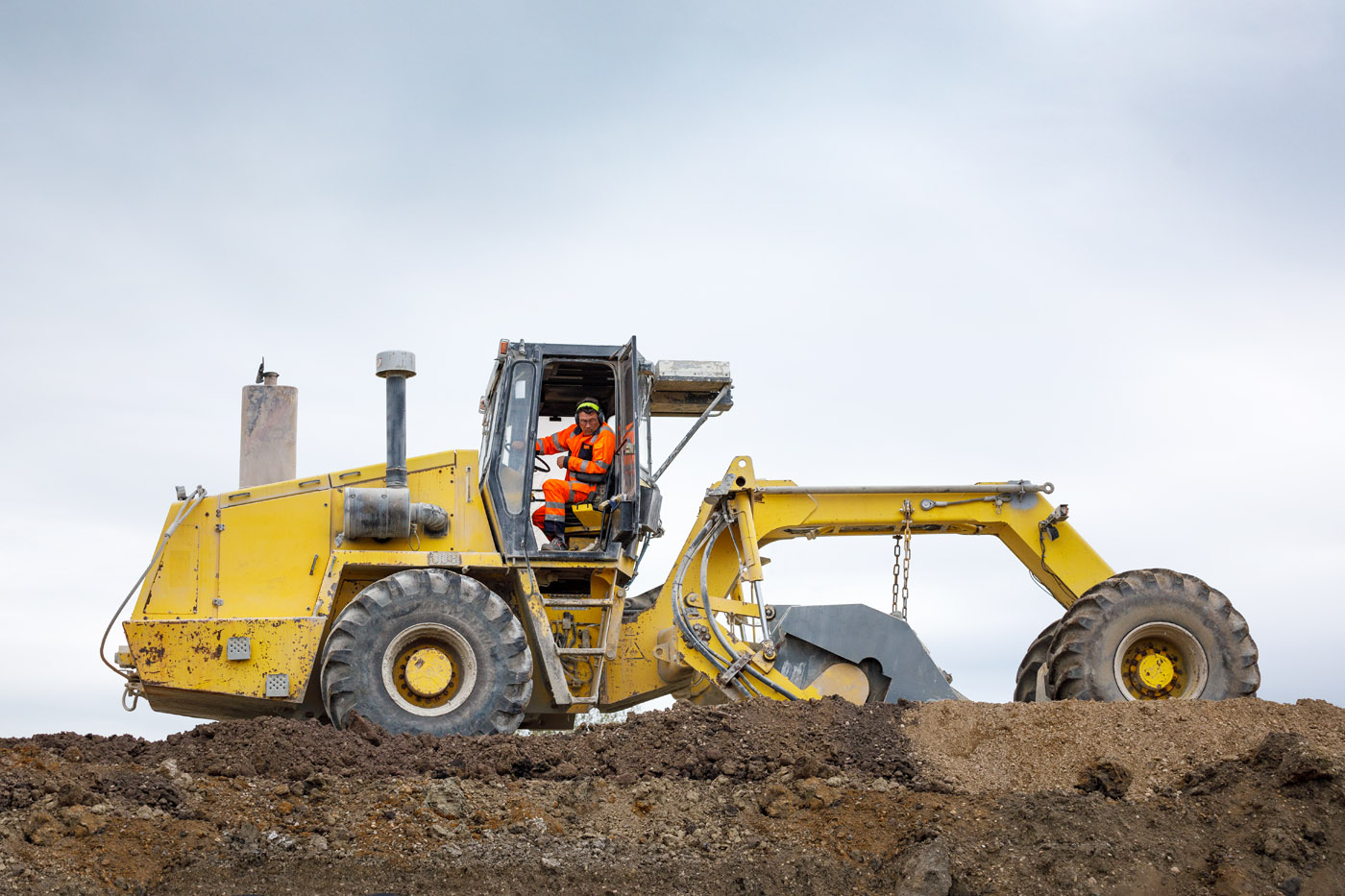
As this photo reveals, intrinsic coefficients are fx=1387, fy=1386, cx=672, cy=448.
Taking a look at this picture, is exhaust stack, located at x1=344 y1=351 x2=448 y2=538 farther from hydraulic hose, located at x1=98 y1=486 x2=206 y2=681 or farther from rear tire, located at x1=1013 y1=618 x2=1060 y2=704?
rear tire, located at x1=1013 y1=618 x2=1060 y2=704

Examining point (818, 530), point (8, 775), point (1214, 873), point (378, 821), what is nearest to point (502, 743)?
point (378, 821)

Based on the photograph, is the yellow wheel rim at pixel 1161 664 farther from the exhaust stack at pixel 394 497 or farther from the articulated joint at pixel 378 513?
the articulated joint at pixel 378 513

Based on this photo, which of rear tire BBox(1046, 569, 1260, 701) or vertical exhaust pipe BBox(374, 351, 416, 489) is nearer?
vertical exhaust pipe BBox(374, 351, 416, 489)

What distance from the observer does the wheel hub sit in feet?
31.1

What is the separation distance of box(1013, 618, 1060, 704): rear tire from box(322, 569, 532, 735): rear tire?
14.2 feet

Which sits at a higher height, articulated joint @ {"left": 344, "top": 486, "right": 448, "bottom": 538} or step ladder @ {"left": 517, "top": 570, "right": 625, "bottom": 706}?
articulated joint @ {"left": 344, "top": 486, "right": 448, "bottom": 538}

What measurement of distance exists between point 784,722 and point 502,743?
6.09 ft

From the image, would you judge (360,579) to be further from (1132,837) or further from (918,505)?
(1132,837)

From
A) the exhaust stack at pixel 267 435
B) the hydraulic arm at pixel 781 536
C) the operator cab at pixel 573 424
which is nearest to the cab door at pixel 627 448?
the operator cab at pixel 573 424

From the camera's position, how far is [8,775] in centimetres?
781

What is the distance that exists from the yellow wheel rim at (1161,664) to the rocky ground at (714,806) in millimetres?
1260

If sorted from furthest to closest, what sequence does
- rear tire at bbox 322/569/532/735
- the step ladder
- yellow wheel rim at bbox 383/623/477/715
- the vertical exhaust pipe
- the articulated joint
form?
1. the vertical exhaust pipe
2. the step ladder
3. the articulated joint
4. yellow wheel rim at bbox 383/623/477/715
5. rear tire at bbox 322/569/532/735

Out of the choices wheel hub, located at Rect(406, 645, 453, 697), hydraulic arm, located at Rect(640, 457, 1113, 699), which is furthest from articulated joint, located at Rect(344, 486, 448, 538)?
hydraulic arm, located at Rect(640, 457, 1113, 699)

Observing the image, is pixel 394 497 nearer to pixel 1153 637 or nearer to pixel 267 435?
pixel 267 435
